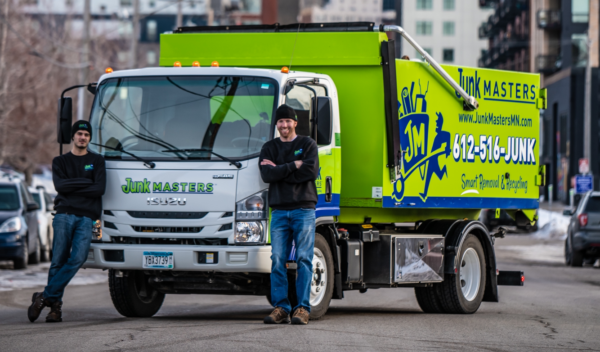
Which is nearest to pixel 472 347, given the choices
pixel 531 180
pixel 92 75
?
pixel 531 180

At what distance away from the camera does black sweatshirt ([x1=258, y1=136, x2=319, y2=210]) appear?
33.5ft

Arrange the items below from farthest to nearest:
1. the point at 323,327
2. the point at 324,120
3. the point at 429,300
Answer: the point at 429,300 < the point at 324,120 < the point at 323,327

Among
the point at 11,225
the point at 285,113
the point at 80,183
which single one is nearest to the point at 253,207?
the point at 285,113

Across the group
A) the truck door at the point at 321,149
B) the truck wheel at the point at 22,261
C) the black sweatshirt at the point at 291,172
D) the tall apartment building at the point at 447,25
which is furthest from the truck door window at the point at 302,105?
the tall apartment building at the point at 447,25

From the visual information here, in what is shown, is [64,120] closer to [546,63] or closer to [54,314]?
[54,314]

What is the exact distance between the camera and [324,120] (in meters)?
10.8

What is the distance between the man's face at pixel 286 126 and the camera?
1028 cm

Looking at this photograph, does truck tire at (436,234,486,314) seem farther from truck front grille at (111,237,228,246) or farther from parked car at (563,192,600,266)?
parked car at (563,192,600,266)

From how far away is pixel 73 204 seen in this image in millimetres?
10812

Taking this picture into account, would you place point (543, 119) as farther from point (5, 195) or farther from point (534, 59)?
point (5, 195)

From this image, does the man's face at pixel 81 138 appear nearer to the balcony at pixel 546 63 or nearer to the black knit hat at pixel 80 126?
the black knit hat at pixel 80 126

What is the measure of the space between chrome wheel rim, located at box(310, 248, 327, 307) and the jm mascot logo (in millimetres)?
1282

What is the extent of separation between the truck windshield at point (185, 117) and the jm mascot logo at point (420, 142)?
1968 mm

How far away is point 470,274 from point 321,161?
11.1ft
